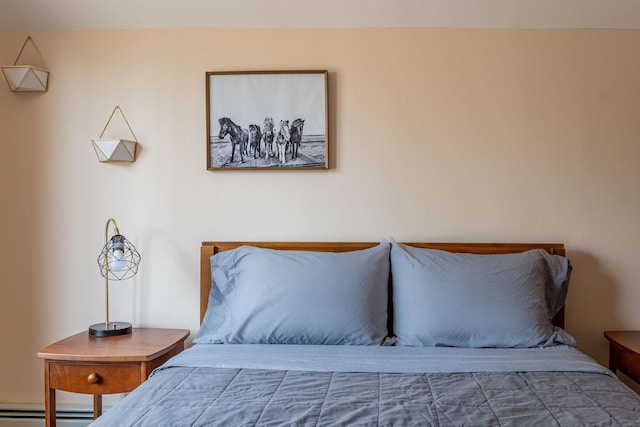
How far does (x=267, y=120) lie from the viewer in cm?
261

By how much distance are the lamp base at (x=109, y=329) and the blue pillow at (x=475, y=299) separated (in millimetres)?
1250

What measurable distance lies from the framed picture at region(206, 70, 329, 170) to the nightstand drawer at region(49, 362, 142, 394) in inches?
40.0

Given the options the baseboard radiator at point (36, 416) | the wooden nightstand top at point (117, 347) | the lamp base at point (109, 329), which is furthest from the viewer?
the baseboard radiator at point (36, 416)

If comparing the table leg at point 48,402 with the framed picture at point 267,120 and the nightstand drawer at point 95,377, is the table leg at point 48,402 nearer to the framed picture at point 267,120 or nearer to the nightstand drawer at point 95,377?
the nightstand drawer at point 95,377

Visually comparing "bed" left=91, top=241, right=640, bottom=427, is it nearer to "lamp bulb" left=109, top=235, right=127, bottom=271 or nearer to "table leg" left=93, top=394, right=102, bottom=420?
"lamp bulb" left=109, top=235, right=127, bottom=271

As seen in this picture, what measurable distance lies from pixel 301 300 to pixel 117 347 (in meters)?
0.81

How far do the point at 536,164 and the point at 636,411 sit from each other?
133cm

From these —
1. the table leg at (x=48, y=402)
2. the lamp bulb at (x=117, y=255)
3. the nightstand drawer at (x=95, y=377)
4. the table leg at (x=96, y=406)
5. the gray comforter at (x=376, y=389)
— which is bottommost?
the table leg at (x=96, y=406)

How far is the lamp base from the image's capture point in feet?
7.95

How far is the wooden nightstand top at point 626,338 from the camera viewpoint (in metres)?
2.30

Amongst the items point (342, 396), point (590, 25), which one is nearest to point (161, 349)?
point (342, 396)

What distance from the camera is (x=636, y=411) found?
1.53 meters

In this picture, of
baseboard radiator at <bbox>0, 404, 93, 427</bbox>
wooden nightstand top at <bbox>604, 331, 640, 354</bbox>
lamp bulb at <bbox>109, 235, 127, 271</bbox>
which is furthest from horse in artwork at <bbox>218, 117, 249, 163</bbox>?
wooden nightstand top at <bbox>604, 331, 640, 354</bbox>

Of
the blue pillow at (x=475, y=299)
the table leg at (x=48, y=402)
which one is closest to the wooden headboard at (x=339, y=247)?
the blue pillow at (x=475, y=299)
